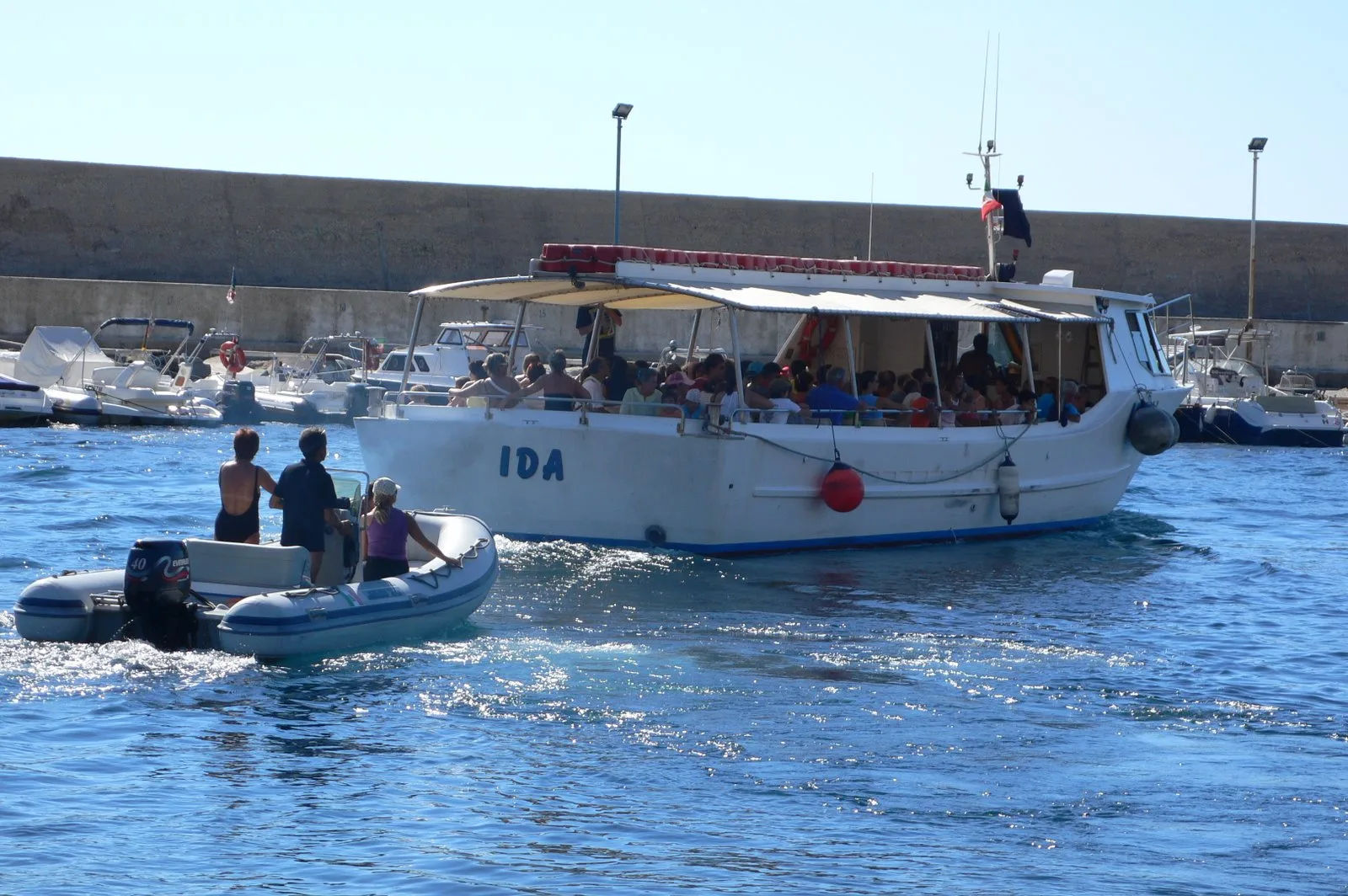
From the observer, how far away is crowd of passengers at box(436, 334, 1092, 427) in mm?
14930

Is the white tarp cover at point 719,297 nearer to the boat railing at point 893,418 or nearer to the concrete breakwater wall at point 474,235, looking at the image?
the boat railing at point 893,418

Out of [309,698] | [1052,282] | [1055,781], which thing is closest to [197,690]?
[309,698]

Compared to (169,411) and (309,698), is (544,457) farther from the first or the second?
(169,411)

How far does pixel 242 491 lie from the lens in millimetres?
10898

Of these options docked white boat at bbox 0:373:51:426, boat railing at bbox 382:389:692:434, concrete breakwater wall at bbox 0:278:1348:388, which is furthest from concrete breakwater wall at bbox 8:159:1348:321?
boat railing at bbox 382:389:692:434

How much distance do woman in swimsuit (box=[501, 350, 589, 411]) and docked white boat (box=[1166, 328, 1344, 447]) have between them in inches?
874

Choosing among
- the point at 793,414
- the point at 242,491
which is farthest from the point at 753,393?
the point at 242,491

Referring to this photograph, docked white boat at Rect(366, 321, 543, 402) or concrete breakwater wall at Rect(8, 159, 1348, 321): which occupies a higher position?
concrete breakwater wall at Rect(8, 159, 1348, 321)

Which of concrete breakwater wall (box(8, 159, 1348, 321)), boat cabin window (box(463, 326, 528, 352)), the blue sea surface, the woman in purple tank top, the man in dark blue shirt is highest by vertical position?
concrete breakwater wall (box(8, 159, 1348, 321))

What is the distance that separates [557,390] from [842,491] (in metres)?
2.78

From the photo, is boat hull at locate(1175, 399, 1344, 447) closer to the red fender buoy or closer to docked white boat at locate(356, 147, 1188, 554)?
docked white boat at locate(356, 147, 1188, 554)

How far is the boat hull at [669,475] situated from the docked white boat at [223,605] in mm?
3673

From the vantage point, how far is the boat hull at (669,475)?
47.6 feet

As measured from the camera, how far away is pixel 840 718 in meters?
9.81
